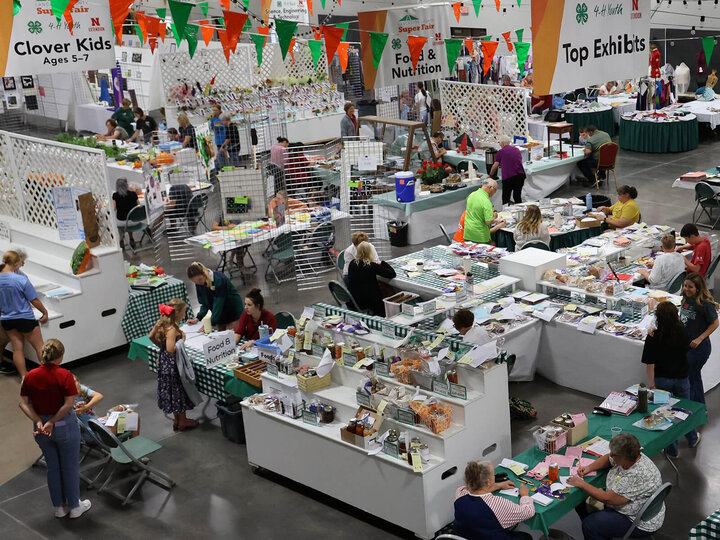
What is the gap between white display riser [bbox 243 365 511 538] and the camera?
5.84m

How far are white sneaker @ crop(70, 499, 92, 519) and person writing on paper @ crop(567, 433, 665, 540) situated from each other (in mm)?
3778

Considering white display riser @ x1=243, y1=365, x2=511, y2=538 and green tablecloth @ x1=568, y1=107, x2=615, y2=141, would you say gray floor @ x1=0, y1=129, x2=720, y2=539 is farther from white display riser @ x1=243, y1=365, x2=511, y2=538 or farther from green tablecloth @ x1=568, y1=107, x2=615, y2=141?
green tablecloth @ x1=568, y1=107, x2=615, y2=141

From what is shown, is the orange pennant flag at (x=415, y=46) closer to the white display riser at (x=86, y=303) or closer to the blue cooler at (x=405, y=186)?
the blue cooler at (x=405, y=186)

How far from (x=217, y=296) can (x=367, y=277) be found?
59.4 inches

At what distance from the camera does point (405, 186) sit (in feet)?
40.3

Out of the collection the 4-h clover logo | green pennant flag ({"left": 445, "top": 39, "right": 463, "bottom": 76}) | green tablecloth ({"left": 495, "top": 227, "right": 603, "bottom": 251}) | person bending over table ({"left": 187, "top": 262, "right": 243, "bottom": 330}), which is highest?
the 4-h clover logo

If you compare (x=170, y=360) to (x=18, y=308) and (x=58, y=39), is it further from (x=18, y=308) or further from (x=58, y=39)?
(x=58, y=39)

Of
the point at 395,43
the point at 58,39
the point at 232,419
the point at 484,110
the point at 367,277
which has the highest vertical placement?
the point at 58,39

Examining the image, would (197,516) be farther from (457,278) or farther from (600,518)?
(457,278)

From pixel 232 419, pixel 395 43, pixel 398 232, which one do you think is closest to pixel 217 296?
pixel 232 419

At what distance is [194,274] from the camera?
8.35 m

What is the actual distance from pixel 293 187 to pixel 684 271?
18.1 ft

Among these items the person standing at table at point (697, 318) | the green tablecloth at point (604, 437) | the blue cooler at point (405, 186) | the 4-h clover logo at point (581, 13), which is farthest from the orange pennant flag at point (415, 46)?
the green tablecloth at point (604, 437)

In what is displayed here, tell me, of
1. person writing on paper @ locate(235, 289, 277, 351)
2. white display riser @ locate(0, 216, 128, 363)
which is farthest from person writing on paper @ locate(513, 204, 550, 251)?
white display riser @ locate(0, 216, 128, 363)
